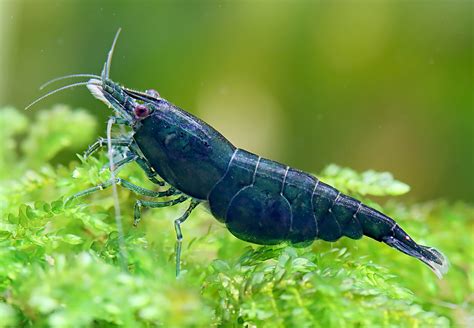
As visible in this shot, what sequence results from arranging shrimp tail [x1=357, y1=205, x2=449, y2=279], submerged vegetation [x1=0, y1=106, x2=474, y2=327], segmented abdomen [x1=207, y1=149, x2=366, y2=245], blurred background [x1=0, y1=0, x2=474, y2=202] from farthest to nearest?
1. blurred background [x1=0, y1=0, x2=474, y2=202]
2. shrimp tail [x1=357, y1=205, x2=449, y2=279]
3. segmented abdomen [x1=207, y1=149, x2=366, y2=245]
4. submerged vegetation [x1=0, y1=106, x2=474, y2=327]

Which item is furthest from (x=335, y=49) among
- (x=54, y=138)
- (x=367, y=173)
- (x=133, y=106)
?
(x=133, y=106)

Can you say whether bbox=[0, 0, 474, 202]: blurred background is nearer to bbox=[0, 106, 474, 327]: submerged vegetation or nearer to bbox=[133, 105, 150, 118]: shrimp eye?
bbox=[0, 106, 474, 327]: submerged vegetation

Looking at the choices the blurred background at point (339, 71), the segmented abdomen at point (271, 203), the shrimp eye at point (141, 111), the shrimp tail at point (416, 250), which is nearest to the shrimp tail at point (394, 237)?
the shrimp tail at point (416, 250)

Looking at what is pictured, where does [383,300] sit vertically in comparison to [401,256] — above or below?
below

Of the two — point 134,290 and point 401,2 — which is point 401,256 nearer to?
point 134,290

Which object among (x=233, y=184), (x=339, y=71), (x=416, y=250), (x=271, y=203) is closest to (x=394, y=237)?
(x=416, y=250)

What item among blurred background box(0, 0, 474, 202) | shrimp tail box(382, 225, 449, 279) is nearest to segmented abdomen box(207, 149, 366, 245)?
shrimp tail box(382, 225, 449, 279)

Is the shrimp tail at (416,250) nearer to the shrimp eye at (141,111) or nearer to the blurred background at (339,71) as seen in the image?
the shrimp eye at (141,111)
